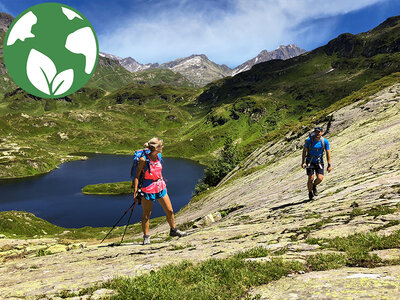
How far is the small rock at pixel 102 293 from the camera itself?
6.61 meters

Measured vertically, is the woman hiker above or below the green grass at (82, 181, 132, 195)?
below

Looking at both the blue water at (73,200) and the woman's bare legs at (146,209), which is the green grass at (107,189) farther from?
the woman's bare legs at (146,209)

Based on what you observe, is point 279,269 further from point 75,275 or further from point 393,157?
point 393,157

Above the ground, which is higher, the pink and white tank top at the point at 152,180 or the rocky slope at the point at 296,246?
the pink and white tank top at the point at 152,180

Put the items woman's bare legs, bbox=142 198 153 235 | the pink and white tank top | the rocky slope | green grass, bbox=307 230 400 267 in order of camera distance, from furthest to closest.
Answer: woman's bare legs, bbox=142 198 153 235
the pink and white tank top
green grass, bbox=307 230 400 267
the rocky slope

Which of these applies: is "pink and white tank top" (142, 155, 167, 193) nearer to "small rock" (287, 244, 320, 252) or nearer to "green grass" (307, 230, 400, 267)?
"small rock" (287, 244, 320, 252)

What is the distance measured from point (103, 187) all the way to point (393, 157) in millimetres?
164678

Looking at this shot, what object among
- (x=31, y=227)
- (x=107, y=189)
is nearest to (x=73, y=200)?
(x=107, y=189)

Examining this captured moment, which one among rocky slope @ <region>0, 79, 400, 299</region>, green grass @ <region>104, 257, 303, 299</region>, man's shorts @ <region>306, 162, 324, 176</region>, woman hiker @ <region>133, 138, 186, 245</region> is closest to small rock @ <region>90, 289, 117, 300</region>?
green grass @ <region>104, 257, 303, 299</region>

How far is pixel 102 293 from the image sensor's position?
6797 mm

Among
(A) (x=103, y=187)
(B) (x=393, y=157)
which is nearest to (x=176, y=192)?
(A) (x=103, y=187)

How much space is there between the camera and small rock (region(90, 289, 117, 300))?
661 cm

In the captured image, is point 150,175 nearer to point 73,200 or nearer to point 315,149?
point 315,149

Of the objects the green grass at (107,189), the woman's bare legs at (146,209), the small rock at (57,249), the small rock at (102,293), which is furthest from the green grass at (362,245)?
the green grass at (107,189)
